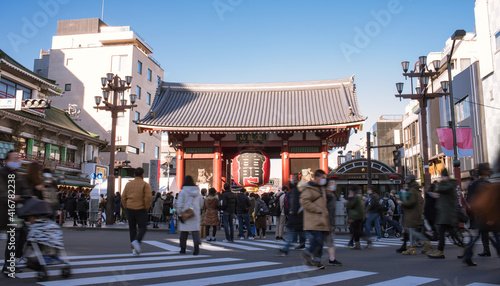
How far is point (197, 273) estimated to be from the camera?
6.29 meters

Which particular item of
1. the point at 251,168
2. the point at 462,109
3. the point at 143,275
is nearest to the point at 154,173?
the point at 251,168

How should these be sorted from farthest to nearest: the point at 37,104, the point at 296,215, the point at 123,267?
the point at 37,104 < the point at 296,215 < the point at 123,267

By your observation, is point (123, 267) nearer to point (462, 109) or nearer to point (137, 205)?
point (137, 205)

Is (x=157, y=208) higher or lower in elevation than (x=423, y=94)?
lower

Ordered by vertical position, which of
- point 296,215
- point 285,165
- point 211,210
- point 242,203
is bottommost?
point 211,210

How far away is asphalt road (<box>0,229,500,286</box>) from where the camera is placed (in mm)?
5609

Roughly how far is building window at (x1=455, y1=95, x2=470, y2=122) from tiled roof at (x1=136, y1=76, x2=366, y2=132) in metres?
9.39

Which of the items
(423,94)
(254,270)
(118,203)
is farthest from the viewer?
(118,203)

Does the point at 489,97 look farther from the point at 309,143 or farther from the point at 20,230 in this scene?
the point at 20,230

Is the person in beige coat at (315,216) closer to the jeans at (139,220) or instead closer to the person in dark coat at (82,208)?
the jeans at (139,220)

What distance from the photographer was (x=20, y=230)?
19.5 feet

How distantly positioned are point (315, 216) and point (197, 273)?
7.45 ft

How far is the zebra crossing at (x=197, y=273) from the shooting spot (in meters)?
5.55

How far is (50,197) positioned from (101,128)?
4000 centimetres
